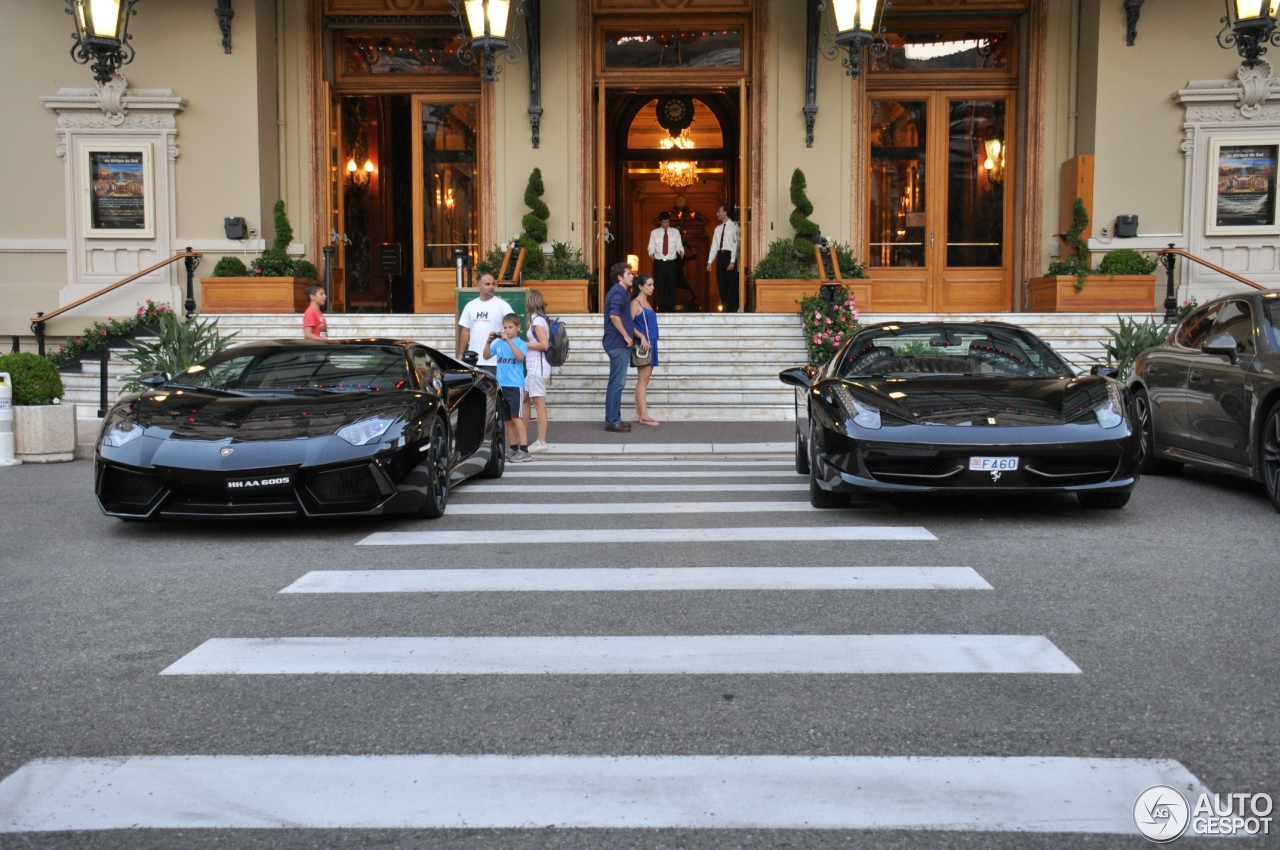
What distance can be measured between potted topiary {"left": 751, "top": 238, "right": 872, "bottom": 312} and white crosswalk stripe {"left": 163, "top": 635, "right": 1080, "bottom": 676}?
14.8 m

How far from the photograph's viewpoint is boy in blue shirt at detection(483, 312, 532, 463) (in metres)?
11.8

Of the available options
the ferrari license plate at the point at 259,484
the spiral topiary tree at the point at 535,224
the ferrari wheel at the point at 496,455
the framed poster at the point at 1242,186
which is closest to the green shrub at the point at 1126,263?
the framed poster at the point at 1242,186

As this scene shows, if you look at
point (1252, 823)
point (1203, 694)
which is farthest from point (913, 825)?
point (1203, 694)

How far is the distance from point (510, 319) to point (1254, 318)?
653 cm

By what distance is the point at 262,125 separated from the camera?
20.5 metres

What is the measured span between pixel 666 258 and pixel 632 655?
17.0 metres

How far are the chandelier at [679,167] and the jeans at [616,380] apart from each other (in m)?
13.1

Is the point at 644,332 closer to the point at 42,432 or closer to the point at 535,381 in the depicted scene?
the point at 535,381

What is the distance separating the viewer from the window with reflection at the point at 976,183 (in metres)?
21.6

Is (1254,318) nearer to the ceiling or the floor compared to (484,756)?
nearer to the ceiling

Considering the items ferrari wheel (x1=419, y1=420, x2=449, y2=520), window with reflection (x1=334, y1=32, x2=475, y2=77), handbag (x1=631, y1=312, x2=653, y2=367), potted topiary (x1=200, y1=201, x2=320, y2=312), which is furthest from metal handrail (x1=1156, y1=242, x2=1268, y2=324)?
potted topiary (x1=200, y1=201, x2=320, y2=312)

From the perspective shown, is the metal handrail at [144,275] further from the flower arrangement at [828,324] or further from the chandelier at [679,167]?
the chandelier at [679,167]

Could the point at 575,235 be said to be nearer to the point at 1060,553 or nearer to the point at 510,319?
the point at 510,319

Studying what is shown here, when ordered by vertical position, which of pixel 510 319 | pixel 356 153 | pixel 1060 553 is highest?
pixel 356 153
